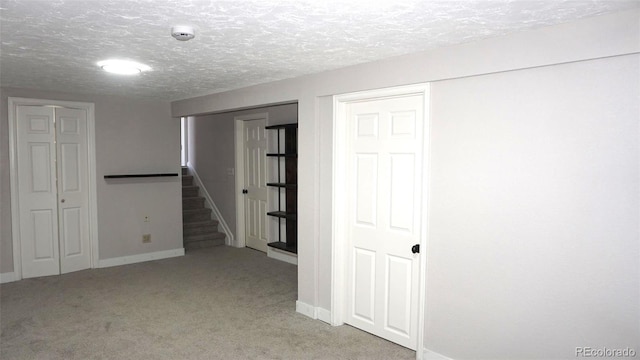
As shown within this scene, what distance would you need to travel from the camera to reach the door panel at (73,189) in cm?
539

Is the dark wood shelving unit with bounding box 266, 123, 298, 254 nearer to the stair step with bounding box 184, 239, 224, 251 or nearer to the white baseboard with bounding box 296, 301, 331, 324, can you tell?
the stair step with bounding box 184, 239, 224, 251

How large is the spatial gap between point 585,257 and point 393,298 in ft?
4.83

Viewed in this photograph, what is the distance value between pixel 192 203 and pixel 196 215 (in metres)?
0.30

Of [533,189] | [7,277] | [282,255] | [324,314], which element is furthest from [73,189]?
[533,189]

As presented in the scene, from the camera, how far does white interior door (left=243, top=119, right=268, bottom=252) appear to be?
6.69 metres

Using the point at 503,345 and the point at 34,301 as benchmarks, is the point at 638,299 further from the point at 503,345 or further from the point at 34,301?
the point at 34,301

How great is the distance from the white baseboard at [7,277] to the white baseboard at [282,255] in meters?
3.11

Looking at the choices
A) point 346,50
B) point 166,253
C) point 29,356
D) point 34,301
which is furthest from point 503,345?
point 166,253

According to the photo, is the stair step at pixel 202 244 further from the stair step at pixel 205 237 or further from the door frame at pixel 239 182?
the door frame at pixel 239 182

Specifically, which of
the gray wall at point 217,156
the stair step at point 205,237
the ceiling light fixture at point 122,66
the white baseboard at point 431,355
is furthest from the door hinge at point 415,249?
the stair step at point 205,237

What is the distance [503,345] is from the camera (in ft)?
9.06

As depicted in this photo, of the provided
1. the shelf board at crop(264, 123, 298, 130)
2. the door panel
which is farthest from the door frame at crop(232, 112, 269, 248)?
the door panel

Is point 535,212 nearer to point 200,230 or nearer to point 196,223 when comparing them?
point 200,230

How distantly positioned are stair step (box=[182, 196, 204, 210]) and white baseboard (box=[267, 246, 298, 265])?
74.7 inches
